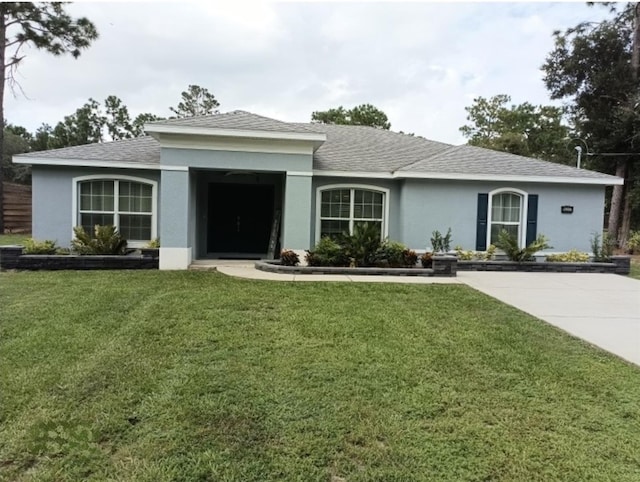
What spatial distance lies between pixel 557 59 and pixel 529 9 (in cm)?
1292

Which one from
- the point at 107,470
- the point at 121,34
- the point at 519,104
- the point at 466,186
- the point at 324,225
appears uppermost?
the point at 519,104

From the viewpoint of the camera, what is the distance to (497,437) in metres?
2.97

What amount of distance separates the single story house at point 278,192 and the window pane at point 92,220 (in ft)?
0.09

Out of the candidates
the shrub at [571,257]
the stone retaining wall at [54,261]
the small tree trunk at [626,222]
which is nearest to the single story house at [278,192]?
the shrub at [571,257]

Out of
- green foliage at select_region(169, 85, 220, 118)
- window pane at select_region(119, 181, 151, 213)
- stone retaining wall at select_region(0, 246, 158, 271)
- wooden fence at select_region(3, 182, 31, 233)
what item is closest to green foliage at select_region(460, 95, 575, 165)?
green foliage at select_region(169, 85, 220, 118)

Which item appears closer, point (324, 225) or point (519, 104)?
point (324, 225)

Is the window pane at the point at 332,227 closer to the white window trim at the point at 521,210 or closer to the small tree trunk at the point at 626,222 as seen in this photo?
the white window trim at the point at 521,210

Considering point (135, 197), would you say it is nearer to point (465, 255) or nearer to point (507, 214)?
point (465, 255)

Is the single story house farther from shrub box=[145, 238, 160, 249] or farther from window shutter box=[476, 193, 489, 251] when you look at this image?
shrub box=[145, 238, 160, 249]

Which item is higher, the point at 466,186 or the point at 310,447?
the point at 466,186

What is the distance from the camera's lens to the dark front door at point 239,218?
13383 mm

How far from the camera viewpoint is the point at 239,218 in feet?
44.7

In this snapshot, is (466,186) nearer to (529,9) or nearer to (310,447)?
(529,9)

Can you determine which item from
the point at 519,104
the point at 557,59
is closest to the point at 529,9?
the point at 557,59
